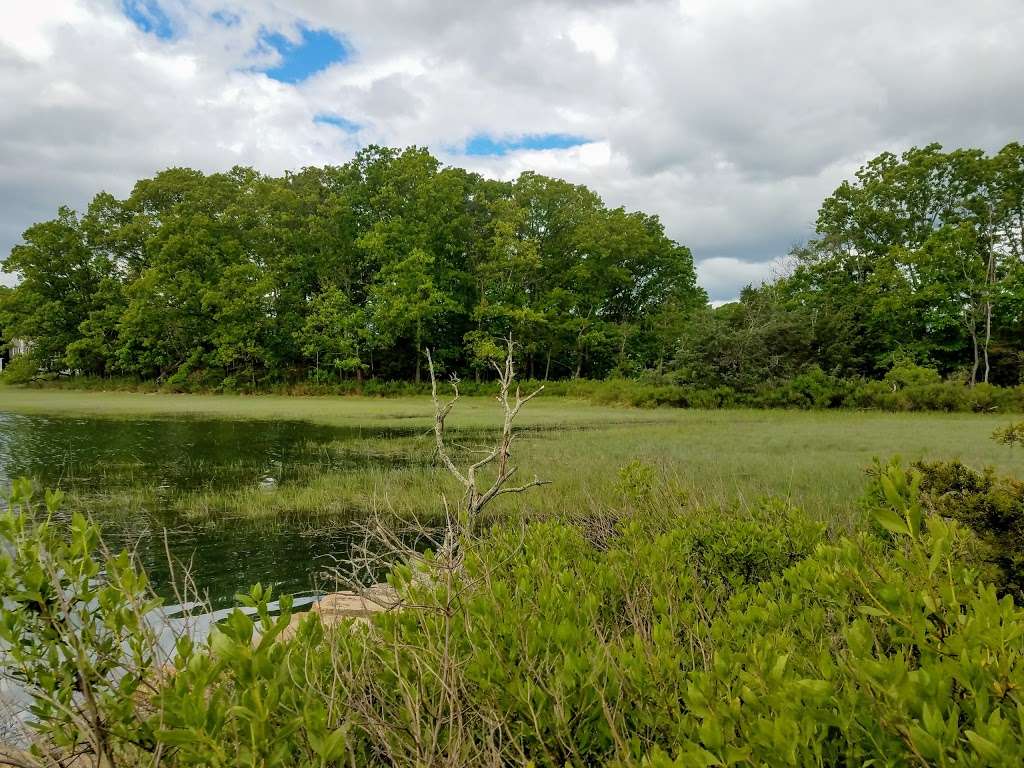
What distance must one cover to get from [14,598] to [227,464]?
12.7 meters

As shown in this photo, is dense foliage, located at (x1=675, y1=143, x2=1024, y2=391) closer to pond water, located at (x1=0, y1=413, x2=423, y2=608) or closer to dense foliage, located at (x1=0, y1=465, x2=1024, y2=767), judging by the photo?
pond water, located at (x1=0, y1=413, x2=423, y2=608)

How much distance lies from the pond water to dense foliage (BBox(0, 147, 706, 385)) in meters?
19.9

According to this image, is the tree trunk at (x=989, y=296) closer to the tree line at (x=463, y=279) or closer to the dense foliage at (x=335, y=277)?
the tree line at (x=463, y=279)

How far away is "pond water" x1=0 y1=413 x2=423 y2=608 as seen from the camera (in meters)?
7.21

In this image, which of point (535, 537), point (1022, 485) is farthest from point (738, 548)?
point (1022, 485)

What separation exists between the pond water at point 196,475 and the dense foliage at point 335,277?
19881 mm

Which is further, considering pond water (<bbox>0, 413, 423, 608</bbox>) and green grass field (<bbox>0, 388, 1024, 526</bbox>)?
green grass field (<bbox>0, 388, 1024, 526</bbox>)

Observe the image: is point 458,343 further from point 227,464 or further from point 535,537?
point 535,537

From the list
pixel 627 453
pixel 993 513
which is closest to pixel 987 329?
pixel 627 453

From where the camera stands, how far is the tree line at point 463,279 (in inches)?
1350

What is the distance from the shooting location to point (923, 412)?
25156 millimetres

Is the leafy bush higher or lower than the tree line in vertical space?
lower

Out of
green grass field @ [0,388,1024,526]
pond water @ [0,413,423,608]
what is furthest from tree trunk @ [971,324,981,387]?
pond water @ [0,413,423,608]

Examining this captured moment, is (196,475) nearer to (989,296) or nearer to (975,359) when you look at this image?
(975,359)
